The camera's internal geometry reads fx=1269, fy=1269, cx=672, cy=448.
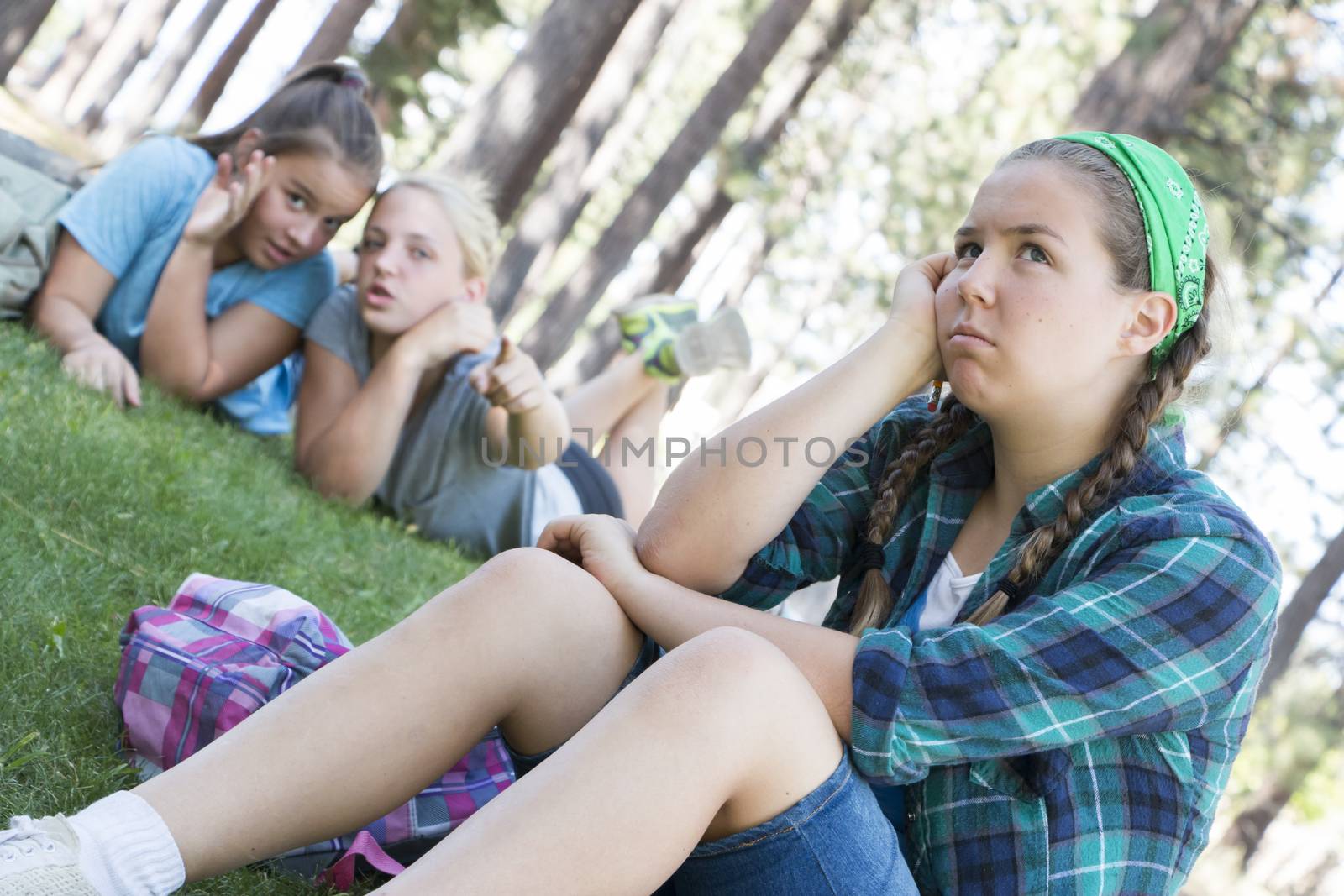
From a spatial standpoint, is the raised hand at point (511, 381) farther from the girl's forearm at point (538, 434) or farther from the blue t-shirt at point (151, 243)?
the blue t-shirt at point (151, 243)

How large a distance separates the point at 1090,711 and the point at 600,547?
79 cm

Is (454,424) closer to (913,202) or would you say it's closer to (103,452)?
(103,452)

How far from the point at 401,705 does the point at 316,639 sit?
61cm

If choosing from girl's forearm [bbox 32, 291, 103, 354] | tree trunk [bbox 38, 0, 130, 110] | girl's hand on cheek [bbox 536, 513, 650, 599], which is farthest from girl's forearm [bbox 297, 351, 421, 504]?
tree trunk [bbox 38, 0, 130, 110]

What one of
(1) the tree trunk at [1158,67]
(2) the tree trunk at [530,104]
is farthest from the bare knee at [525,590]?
(1) the tree trunk at [1158,67]

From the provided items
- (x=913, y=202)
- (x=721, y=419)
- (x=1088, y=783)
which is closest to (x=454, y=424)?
(x=1088, y=783)

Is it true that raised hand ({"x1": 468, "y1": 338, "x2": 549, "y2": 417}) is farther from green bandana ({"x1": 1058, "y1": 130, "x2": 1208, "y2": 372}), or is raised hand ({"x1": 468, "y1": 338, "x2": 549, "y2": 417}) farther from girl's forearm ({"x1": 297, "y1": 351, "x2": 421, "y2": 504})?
green bandana ({"x1": 1058, "y1": 130, "x2": 1208, "y2": 372})

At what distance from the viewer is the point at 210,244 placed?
4.23 meters

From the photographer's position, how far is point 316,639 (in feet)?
7.49

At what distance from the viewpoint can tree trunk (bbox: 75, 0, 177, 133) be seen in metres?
13.2

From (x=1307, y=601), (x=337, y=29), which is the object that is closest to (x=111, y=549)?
(x=337, y=29)

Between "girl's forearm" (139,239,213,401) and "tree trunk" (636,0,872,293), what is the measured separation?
7.54 m

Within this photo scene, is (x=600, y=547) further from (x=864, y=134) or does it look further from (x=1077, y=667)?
(x=864, y=134)

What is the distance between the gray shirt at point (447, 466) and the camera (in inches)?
179
